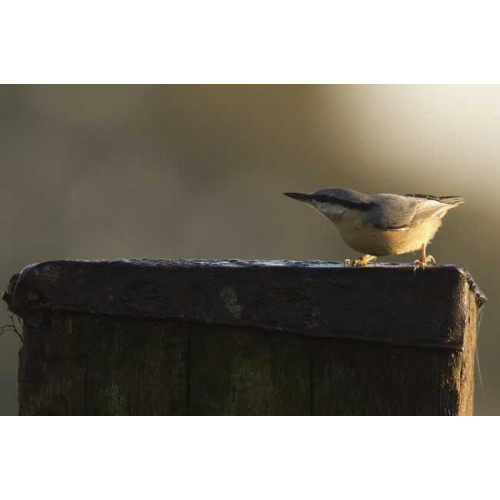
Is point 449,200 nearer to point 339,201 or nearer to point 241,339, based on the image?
point 339,201

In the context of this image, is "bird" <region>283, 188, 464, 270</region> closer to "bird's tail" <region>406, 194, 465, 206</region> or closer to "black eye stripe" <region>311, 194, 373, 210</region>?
"black eye stripe" <region>311, 194, 373, 210</region>

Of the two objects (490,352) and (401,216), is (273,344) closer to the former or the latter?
(401,216)

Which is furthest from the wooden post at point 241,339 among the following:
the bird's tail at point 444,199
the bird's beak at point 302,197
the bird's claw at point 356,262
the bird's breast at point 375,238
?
the bird's tail at point 444,199

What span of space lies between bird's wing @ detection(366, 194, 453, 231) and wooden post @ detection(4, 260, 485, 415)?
155 centimetres

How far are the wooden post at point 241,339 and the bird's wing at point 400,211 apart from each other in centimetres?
155

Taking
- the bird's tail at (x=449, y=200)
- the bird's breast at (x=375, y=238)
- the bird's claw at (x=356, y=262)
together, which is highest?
the bird's tail at (x=449, y=200)

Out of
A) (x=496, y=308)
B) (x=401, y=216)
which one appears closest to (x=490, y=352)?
(x=496, y=308)

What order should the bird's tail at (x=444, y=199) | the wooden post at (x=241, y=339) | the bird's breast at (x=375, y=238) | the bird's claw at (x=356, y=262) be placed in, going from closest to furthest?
the wooden post at (x=241, y=339), the bird's claw at (x=356, y=262), the bird's breast at (x=375, y=238), the bird's tail at (x=444, y=199)

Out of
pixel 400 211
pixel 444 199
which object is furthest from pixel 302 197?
pixel 444 199

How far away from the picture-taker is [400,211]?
4.09m

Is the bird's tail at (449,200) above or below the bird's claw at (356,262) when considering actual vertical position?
above

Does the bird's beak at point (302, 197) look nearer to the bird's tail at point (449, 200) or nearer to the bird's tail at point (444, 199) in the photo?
the bird's tail at point (444, 199)

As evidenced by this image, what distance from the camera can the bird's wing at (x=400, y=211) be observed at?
3.99m

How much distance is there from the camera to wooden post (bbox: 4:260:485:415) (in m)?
2.26
